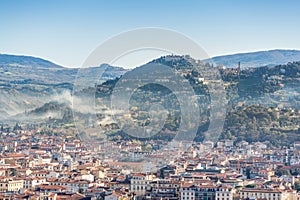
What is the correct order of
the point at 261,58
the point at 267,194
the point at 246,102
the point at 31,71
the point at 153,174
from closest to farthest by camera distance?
the point at 267,194 < the point at 153,174 < the point at 246,102 < the point at 31,71 < the point at 261,58

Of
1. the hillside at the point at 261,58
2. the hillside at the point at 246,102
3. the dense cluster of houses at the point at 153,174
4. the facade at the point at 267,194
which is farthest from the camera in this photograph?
the hillside at the point at 261,58

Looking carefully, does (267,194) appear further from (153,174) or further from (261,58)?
(261,58)

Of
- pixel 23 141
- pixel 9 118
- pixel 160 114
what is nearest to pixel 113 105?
pixel 160 114

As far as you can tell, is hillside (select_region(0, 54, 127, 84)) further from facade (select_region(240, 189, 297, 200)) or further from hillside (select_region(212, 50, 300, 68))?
facade (select_region(240, 189, 297, 200))

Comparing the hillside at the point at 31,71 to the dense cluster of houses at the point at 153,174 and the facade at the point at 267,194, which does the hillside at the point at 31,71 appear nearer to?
the dense cluster of houses at the point at 153,174

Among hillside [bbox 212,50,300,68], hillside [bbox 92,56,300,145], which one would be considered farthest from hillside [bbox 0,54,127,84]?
hillside [bbox 92,56,300,145]

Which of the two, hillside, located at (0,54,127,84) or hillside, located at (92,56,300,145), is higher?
hillside, located at (0,54,127,84)

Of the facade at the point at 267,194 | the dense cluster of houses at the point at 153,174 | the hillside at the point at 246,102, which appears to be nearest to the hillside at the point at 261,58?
the hillside at the point at 246,102

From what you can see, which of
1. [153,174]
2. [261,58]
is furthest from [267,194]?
[261,58]

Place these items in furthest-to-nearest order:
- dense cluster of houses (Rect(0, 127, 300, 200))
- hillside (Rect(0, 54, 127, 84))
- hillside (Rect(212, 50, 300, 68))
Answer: hillside (Rect(212, 50, 300, 68)), hillside (Rect(0, 54, 127, 84)), dense cluster of houses (Rect(0, 127, 300, 200))

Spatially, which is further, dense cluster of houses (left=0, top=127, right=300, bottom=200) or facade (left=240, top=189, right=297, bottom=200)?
facade (left=240, top=189, right=297, bottom=200)

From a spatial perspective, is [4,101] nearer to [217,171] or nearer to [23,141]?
[23,141]
